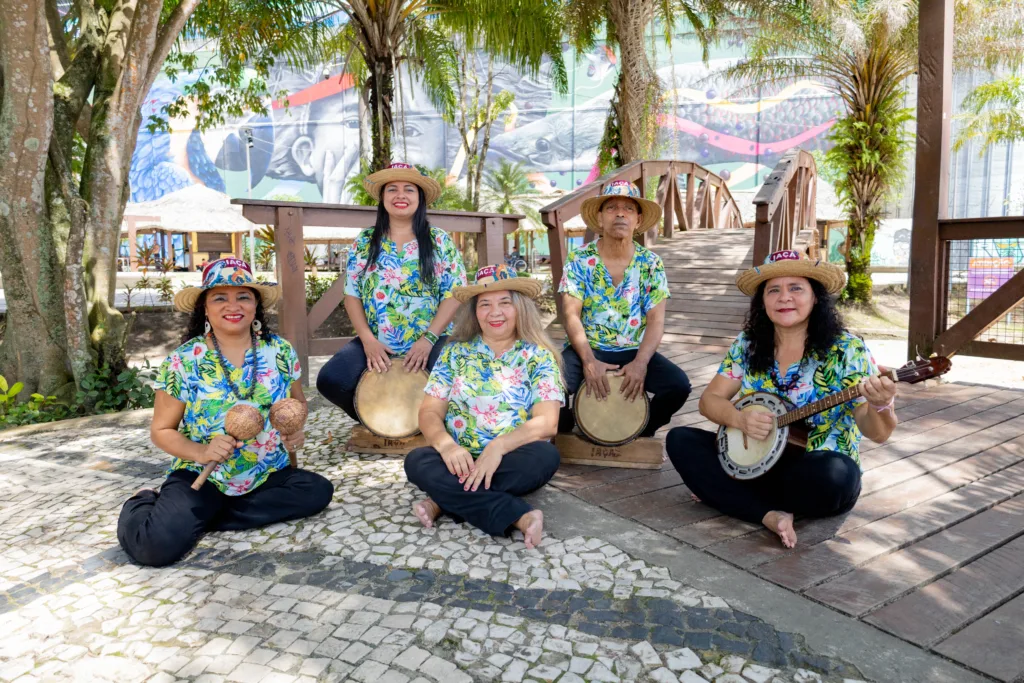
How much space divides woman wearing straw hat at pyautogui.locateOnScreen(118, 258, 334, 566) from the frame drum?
55.7 inches

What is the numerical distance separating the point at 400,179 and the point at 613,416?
1831mm

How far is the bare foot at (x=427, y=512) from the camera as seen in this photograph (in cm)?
326

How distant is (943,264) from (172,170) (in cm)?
4518

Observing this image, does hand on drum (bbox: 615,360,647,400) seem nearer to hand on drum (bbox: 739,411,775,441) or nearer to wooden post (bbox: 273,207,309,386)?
hand on drum (bbox: 739,411,775,441)

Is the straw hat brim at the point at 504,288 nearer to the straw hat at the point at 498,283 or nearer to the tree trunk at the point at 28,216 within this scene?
the straw hat at the point at 498,283

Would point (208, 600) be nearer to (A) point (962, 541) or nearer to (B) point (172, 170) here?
(A) point (962, 541)

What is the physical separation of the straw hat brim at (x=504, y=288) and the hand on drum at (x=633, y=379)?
793mm

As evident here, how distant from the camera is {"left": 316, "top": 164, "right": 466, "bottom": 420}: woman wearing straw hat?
4.30 metres

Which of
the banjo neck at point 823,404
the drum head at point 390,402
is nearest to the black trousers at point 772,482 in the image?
the banjo neck at point 823,404

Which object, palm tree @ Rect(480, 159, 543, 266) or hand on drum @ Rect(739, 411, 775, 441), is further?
palm tree @ Rect(480, 159, 543, 266)

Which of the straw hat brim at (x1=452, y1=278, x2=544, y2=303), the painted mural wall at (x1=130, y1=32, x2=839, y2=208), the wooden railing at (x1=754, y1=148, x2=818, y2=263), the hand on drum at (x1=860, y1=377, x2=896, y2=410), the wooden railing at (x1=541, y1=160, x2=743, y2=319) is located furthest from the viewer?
the painted mural wall at (x1=130, y1=32, x2=839, y2=208)

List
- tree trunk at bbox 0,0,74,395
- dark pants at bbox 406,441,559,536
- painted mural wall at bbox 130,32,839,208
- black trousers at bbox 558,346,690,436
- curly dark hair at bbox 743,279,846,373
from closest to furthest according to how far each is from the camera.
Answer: curly dark hair at bbox 743,279,846,373
dark pants at bbox 406,441,559,536
black trousers at bbox 558,346,690,436
tree trunk at bbox 0,0,74,395
painted mural wall at bbox 130,32,839,208

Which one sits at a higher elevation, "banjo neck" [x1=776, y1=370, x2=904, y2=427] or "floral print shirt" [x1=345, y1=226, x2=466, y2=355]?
"floral print shirt" [x1=345, y1=226, x2=466, y2=355]

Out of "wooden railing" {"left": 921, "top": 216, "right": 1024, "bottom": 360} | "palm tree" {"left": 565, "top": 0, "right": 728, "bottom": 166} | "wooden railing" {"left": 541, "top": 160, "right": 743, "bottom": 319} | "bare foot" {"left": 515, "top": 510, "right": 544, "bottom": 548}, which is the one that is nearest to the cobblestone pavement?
"bare foot" {"left": 515, "top": 510, "right": 544, "bottom": 548}
